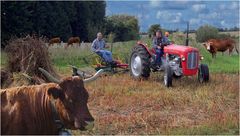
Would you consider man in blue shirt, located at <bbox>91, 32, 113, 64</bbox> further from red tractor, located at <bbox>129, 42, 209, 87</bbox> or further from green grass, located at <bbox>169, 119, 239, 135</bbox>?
green grass, located at <bbox>169, 119, 239, 135</bbox>

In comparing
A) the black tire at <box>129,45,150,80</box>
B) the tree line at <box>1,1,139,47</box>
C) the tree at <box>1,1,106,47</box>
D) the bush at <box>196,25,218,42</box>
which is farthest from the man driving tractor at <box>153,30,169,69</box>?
the bush at <box>196,25,218,42</box>

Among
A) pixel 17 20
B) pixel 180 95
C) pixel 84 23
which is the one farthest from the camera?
pixel 84 23

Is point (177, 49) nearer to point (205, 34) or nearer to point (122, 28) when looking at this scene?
point (205, 34)

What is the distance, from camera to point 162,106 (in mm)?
11883

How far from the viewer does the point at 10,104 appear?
6078 millimetres

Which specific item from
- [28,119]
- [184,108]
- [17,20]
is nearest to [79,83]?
[28,119]

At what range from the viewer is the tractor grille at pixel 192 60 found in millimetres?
16484

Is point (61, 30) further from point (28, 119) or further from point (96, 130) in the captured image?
point (28, 119)

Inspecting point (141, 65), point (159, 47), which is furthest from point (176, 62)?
point (141, 65)

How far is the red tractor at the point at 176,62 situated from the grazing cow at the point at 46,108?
32.5 ft

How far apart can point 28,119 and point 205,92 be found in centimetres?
835

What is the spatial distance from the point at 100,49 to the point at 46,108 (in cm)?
1320

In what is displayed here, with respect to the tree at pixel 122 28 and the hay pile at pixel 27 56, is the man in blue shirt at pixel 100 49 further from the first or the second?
the tree at pixel 122 28

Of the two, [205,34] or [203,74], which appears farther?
[205,34]
